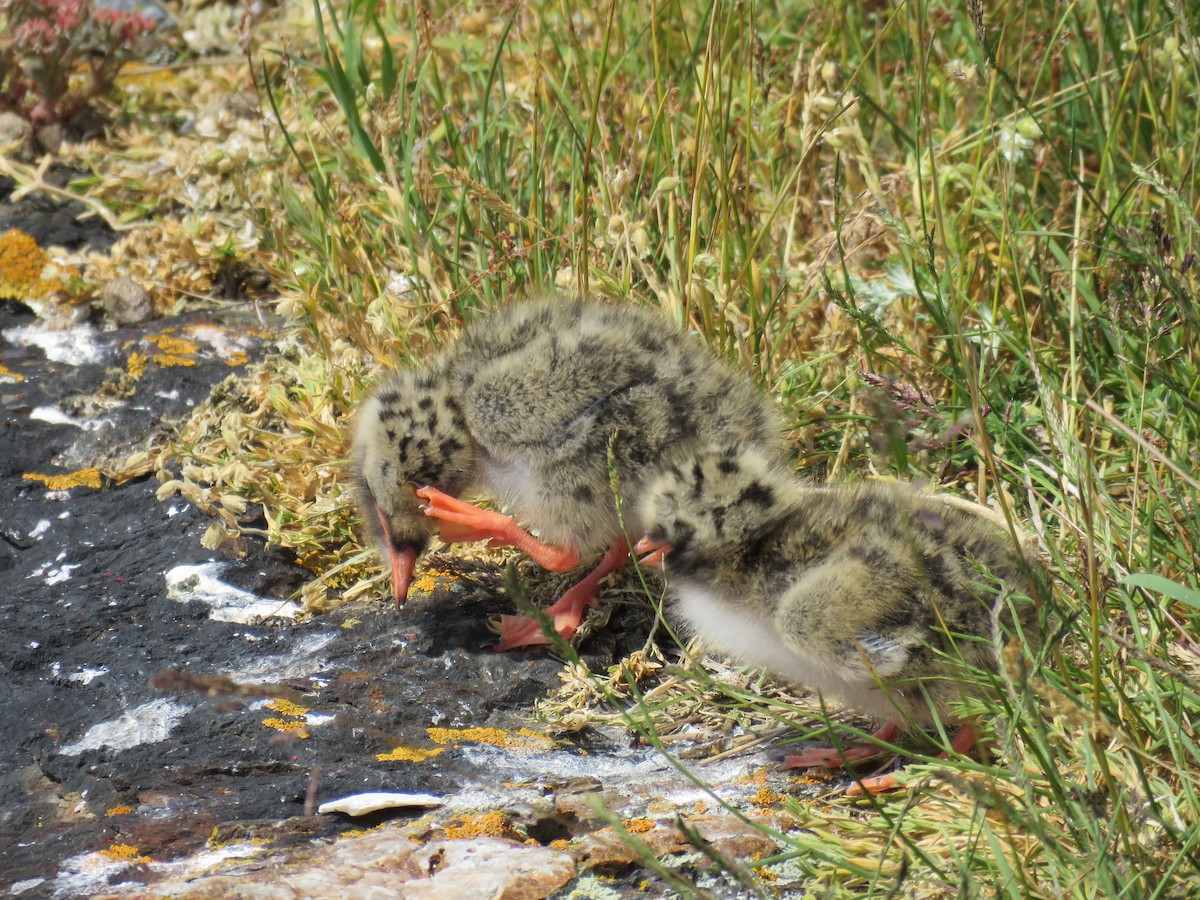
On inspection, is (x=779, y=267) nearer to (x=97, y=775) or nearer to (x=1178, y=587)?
(x=1178, y=587)

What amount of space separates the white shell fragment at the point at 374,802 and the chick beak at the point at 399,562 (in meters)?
0.99

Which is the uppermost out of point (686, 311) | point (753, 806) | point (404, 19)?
point (404, 19)

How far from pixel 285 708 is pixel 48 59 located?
4.19m

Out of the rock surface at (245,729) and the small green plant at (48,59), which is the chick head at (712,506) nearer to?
the rock surface at (245,729)

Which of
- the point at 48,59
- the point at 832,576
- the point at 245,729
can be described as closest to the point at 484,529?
the point at 245,729

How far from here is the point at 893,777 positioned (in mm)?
2779

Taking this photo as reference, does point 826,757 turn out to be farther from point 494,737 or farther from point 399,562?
point 399,562

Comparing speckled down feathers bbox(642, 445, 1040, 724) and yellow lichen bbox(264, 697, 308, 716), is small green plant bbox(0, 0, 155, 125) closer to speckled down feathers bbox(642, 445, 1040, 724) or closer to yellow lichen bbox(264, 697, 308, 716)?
yellow lichen bbox(264, 697, 308, 716)

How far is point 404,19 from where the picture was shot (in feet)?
20.4

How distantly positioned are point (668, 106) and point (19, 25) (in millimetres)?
3503

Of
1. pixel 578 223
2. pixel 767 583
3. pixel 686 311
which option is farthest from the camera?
pixel 578 223

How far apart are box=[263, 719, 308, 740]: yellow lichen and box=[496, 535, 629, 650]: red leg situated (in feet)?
2.25

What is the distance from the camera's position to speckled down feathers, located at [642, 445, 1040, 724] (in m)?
2.85

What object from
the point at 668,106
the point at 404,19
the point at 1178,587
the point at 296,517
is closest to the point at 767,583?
the point at 1178,587
